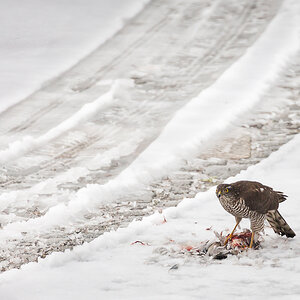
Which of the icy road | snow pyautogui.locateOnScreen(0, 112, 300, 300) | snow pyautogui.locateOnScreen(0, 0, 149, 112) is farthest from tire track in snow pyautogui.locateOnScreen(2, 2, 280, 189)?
snow pyautogui.locateOnScreen(0, 112, 300, 300)

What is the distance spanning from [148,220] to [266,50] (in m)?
8.55

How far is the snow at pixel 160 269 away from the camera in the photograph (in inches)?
201

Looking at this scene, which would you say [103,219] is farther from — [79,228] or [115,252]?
[115,252]

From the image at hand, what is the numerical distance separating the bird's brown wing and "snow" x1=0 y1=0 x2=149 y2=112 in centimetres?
679

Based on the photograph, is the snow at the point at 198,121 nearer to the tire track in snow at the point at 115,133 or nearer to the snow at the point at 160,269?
the tire track in snow at the point at 115,133

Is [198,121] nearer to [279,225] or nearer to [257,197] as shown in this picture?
[279,225]

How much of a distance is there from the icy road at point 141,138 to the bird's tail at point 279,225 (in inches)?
4.2

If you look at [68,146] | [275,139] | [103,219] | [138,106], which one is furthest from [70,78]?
[103,219]

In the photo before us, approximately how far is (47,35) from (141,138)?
726 centimetres

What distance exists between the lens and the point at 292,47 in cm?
1476

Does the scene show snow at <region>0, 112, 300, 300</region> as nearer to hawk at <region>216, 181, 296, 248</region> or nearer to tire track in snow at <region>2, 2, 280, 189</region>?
hawk at <region>216, 181, 296, 248</region>

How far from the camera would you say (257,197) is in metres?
5.43

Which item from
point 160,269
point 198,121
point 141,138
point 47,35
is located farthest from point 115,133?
point 47,35

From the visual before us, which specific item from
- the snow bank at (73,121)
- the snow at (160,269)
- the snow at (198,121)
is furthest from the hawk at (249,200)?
the snow bank at (73,121)
